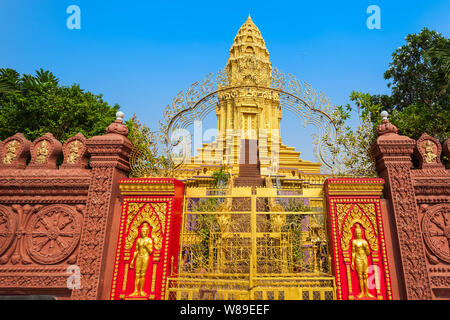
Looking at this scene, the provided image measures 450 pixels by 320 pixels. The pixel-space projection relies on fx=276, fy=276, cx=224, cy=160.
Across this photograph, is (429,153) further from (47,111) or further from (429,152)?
(47,111)

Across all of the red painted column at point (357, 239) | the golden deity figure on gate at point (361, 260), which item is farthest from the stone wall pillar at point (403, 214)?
the golden deity figure on gate at point (361, 260)

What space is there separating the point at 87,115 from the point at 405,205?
1270 cm

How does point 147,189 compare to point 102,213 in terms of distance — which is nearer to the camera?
point 102,213

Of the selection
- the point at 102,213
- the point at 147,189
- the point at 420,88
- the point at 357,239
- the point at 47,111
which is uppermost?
the point at 420,88

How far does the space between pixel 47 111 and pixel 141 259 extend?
31.5 feet

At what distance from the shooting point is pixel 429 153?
602 cm

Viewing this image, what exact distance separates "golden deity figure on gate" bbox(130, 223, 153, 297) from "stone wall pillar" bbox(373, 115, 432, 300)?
4961 millimetres

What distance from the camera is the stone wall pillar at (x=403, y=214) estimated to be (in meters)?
5.23

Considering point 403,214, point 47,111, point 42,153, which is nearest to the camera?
point 403,214

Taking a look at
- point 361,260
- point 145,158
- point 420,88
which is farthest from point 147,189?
point 420,88

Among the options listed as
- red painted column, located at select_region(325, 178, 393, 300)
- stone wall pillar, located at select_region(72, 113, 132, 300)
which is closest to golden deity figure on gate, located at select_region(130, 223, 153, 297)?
stone wall pillar, located at select_region(72, 113, 132, 300)

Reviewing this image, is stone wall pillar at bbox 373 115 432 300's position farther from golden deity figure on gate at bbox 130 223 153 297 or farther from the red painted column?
golden deity figure on gate at bbox 130 223 153 297
